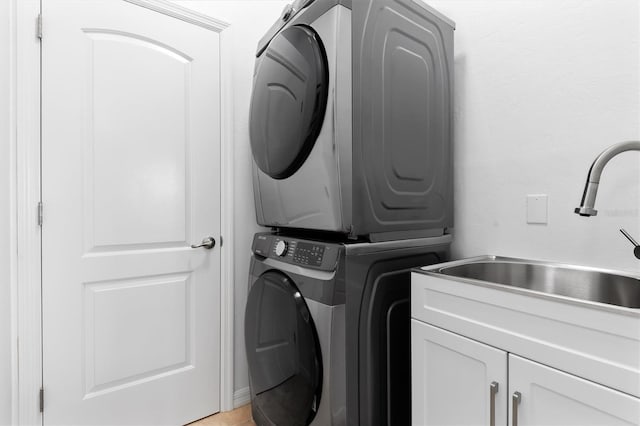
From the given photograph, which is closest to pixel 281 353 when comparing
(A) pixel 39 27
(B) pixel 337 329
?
(B) pixel 337 329

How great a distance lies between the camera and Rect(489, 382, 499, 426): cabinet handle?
1.00 metres

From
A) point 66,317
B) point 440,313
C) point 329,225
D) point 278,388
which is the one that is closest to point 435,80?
point 329,225

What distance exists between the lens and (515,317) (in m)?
0.97

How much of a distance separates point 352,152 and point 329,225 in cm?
27

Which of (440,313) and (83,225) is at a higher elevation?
(83,225)

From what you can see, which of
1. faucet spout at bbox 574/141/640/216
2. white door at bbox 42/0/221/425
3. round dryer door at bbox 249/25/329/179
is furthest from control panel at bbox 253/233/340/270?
faucet spout at bbox 574/141/640/216

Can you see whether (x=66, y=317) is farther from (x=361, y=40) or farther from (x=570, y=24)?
(x=570, y=24)

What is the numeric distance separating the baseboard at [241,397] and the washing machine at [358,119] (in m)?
1.08

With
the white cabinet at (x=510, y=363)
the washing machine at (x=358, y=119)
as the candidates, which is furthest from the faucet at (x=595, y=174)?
the washing machine at (x=358, y=119)

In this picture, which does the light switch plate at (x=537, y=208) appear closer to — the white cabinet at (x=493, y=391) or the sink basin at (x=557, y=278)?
the sink basin at (x=557, y=278)

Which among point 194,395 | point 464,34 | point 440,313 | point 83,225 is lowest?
point 194,395

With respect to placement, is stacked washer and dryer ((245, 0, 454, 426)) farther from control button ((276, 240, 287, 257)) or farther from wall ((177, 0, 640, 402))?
wall ((177, 0, 640, 402))

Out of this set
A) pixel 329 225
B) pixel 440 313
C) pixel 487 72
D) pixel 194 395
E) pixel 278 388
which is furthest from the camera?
pixel 194 395

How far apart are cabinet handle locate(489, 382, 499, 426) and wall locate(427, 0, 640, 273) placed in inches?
24.8
